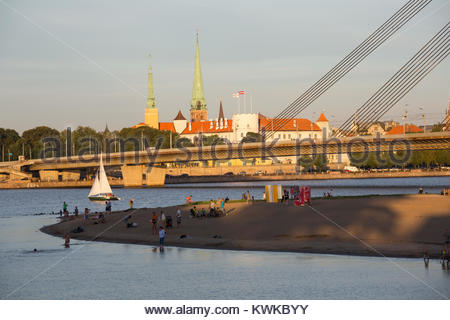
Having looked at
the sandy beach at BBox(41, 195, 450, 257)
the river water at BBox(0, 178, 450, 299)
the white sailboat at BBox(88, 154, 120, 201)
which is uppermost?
the white sailboat at BBox(88, 154, 120, 201)

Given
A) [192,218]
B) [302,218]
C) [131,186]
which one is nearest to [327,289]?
[302,218]

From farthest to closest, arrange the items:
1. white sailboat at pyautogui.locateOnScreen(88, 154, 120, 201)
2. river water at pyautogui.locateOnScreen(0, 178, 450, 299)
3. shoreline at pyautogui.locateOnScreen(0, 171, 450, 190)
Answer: shoreline at pyautogui.locateOnScreen(0, 171, 450, 190) → white sailboat at pyautogui.locateOnScreen(88, 154, 120, 201) → river water at pyautogui.locateOnScreen(0, 178, 450, 299)

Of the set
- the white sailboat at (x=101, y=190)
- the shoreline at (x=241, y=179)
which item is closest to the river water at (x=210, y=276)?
the white sailboat at (x=101, y=190)

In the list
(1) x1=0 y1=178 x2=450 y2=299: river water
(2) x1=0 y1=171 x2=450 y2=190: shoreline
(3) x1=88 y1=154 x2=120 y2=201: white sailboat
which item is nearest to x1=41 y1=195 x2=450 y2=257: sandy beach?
(1) x1=0 y1=178 x2=450 y2=299: river water

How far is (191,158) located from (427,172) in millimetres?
74953

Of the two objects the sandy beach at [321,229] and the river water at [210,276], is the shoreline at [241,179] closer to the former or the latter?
the sandy beach at [321,229]

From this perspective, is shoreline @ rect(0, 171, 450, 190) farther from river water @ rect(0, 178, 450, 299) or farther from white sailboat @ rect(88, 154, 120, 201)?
river water @ rect(0, 178, 450, 299)

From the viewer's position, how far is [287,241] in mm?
42375

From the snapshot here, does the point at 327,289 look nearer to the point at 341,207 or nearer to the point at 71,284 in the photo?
the point at 71,284

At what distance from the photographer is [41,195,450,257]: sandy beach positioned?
39.2 metres

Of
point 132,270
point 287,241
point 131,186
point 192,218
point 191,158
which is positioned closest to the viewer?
point 132,270

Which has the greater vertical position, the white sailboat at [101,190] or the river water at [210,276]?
the white sailboat at [101,190]

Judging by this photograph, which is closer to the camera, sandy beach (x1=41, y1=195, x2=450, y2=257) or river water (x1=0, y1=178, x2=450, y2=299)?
river water (x1=0, y1=178, x2=450, y2=299)

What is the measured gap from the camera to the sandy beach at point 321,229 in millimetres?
39156
